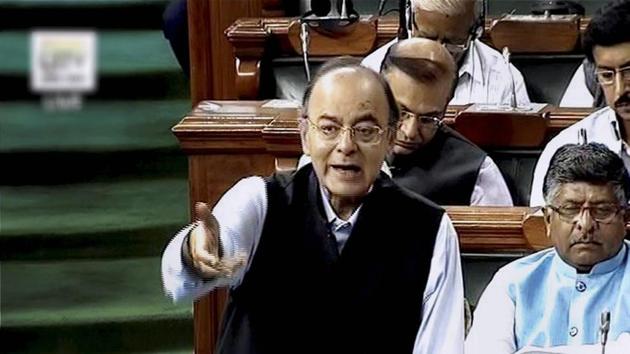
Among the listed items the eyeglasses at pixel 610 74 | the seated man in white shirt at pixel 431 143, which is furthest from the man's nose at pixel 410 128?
the eyeglasses at pixel 610 74

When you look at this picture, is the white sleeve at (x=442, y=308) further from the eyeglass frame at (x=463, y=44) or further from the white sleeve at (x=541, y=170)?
the eyeglass frame at (x=463, y=44)

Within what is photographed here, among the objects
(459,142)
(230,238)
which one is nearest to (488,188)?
(459,142)

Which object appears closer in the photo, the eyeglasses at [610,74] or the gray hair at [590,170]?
the gray hair at [590,170]

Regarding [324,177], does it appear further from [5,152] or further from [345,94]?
[5,152]

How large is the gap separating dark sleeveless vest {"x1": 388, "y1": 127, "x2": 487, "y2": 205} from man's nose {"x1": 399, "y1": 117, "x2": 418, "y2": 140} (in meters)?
0.05

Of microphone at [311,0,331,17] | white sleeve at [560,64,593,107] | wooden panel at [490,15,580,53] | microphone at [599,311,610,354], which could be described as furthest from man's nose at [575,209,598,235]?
microphone at [311,0,331,17]

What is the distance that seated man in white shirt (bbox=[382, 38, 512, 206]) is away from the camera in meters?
3.57

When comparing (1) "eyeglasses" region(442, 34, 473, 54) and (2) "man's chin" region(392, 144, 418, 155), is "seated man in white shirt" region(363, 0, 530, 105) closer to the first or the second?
(1) "eyeglasses" region(442, 34, 473, 54)

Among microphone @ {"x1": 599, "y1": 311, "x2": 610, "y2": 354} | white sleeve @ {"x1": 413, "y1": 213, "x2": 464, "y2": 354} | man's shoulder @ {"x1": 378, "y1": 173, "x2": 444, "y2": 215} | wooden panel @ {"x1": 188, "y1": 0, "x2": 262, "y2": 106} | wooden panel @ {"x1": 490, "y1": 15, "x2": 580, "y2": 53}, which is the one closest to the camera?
white sleeve @ {"x1": 413, "y1": 213, "x2": 464, "y2": 354}

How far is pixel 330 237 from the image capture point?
9.18 feet

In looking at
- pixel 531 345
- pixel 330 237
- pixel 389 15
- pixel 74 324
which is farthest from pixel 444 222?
pixel 74 324

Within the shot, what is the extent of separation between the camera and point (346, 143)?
2.74m

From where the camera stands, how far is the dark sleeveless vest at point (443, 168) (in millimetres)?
3688

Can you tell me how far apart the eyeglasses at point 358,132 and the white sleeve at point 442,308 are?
0.60 feet
